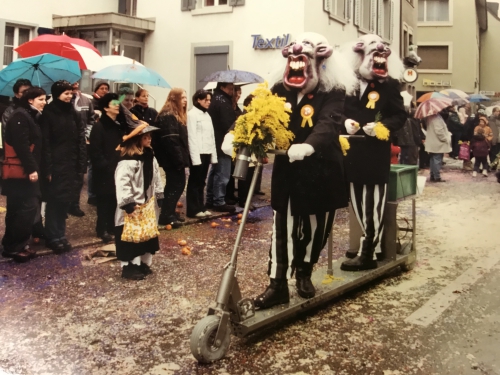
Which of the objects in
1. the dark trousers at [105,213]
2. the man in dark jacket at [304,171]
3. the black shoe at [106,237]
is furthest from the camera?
the black shoe at [106,237]

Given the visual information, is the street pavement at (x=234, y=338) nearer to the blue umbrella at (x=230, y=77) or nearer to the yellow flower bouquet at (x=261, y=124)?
the yellow flower bouquet at (x=261, y=124)

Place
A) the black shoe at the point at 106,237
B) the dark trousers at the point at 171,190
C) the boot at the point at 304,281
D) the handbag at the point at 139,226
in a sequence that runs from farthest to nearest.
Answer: the dark trousers at the point at 171,190 < the black shoe at the point at 106,237 < the handbag at the point at 139,226 < the boot at the point at 304,281

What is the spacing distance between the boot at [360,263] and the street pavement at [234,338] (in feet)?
0.67

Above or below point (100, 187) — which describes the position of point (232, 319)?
below

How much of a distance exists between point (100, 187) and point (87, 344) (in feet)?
9.82

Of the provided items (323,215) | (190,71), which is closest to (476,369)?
(323,215)

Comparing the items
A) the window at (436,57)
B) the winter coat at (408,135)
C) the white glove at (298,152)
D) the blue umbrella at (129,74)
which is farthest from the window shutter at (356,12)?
the window at (436,57)

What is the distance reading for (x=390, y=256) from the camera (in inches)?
233

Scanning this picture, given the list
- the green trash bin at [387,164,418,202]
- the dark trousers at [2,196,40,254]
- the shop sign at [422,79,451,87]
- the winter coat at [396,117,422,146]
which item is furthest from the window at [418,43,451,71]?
the dark trousers at [2,196,40,254]

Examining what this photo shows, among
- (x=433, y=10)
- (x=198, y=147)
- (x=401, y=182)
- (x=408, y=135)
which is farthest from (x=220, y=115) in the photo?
(x=433, y=10)

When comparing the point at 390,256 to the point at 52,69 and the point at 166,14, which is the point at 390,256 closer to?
the point at 52,69

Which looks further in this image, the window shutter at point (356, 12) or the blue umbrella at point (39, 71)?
the window shutter at point (356, 12)

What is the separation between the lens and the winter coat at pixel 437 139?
1466 centimetres

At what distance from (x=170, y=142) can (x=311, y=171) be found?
3.87m
